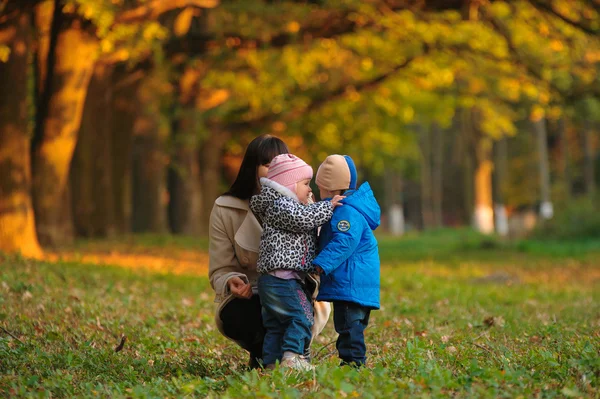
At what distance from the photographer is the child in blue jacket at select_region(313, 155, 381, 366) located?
6.42 meters

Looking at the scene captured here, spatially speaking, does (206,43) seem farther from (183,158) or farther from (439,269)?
(183,158)

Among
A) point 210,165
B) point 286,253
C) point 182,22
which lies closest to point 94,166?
point 182,22

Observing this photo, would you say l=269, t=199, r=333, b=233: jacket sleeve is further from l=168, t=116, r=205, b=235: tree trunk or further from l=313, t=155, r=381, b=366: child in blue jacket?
l=168, t=116, r=205, b=235: tree trunk

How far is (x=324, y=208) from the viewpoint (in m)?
6.41

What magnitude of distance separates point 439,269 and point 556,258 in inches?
231

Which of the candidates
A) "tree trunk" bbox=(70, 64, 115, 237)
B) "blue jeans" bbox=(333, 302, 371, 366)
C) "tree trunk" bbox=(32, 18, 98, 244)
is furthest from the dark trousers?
"tree trunk" bbox=(70, 64, 115, 237)

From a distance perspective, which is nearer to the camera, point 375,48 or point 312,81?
point 375,48

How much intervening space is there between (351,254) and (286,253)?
1.48 feet

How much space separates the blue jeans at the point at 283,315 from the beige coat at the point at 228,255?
328 millimetres

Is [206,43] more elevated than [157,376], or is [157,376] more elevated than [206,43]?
[206,43]

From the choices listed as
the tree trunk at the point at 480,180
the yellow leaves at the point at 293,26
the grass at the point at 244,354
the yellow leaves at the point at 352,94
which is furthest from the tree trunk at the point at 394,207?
the grass at the point at 244,354

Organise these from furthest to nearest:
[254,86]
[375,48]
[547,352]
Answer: [254,86] → [375,48] → [547,352]

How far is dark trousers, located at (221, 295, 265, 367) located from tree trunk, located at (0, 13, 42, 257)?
9.56 metres

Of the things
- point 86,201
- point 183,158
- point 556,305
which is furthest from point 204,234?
point 556,305
